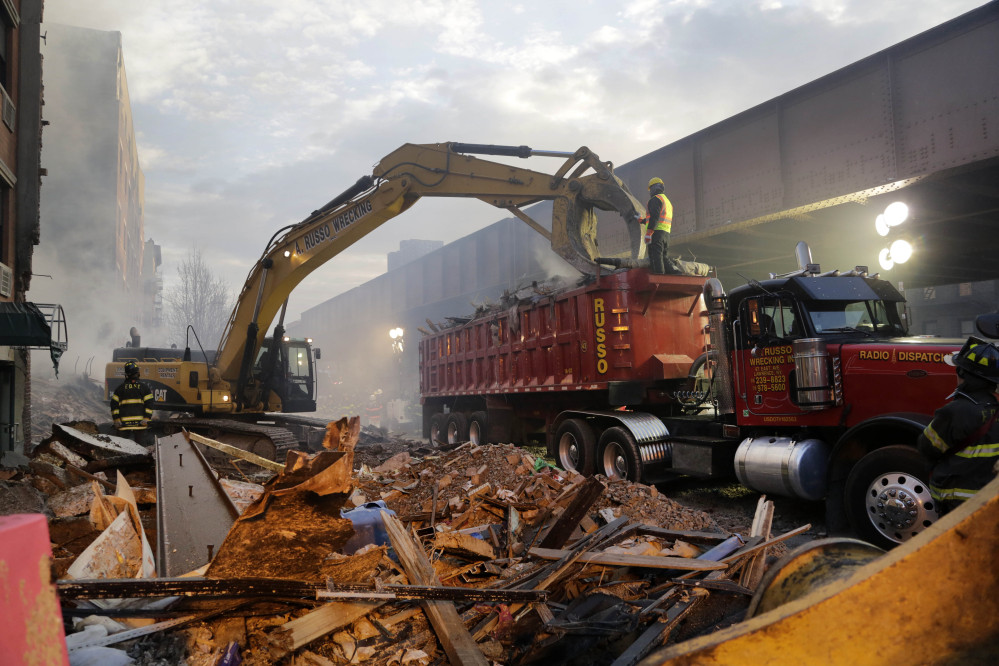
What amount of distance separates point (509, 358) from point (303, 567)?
8690mm

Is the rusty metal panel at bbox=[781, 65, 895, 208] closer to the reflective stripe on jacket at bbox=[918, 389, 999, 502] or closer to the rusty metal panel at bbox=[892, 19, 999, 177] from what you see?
the rusty metal panel at bbox=[892, 19, 999, 177]

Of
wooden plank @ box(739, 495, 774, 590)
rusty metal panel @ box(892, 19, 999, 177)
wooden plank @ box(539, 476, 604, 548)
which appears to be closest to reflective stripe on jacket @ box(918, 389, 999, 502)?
wooden plank @ box(739, 495, 774, 590)

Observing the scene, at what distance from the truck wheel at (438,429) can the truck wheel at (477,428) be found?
4.94 feet

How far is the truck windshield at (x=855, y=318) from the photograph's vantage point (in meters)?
6.64

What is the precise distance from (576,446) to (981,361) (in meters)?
6.36

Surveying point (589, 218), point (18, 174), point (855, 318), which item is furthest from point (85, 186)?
point (855, 318)

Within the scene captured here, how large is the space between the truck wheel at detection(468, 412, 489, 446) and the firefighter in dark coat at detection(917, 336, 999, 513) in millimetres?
9702

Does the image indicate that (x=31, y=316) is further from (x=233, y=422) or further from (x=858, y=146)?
(x=858, y=146)

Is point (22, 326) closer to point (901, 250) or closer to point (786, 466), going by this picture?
point (786, 466)

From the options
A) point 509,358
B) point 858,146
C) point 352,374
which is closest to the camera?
point 858,146

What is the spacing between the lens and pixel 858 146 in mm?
10977

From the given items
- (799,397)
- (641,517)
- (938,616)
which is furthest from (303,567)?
(799,397)

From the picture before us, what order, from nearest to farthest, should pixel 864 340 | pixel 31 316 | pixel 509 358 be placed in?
pixel 864 340 < pixel 31 316 < pixel 509 358

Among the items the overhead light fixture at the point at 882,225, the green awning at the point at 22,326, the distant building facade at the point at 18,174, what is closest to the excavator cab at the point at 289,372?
the distant building facade at the point at 18,174
